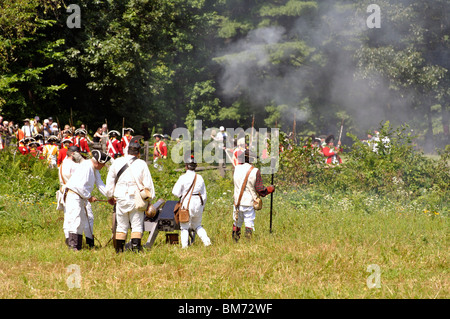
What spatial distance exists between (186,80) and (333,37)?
30.3 feet

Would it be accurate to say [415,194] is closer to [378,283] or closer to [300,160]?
[300,160]

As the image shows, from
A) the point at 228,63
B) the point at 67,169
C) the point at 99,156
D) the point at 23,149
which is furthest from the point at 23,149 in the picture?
the point at 228,63

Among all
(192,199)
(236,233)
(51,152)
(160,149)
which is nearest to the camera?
(192,199)

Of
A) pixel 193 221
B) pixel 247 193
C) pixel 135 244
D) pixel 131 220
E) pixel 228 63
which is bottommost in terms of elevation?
pixel 135 244

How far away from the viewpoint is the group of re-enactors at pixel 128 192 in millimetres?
8711

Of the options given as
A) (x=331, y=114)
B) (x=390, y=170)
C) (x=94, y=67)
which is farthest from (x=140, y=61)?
(x=331, y=114)

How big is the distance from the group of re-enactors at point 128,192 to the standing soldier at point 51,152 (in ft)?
22.6

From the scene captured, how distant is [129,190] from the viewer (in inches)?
341

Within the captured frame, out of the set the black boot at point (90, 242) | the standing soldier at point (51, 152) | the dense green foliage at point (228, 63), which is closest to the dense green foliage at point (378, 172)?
the black boot at point (90, 242)

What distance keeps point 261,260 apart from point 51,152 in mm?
10119

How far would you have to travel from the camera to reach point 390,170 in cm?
1327

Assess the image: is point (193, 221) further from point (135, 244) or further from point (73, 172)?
point (73, 172)

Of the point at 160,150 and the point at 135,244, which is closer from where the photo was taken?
the point at 135,244

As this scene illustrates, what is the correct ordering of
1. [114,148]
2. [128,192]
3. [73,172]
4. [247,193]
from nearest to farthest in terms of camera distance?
[128,192]
[73,172]
[247,193]
[114,148]
